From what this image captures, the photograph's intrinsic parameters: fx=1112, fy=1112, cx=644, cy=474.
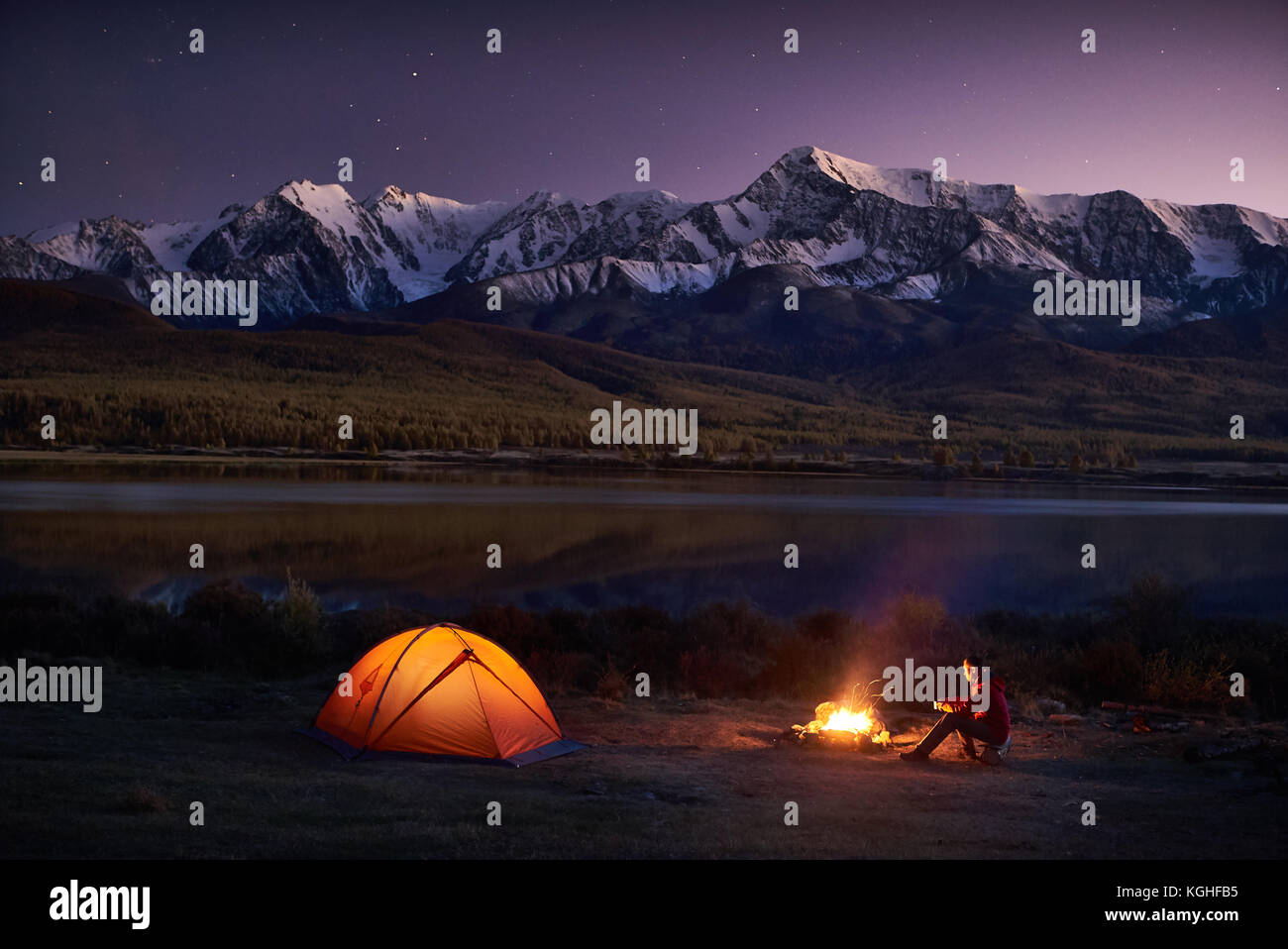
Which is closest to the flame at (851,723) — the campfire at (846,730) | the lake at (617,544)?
the campfire at (846,730)

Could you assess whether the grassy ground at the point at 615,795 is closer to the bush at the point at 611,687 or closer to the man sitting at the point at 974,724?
the man sitting at the point at 974,724

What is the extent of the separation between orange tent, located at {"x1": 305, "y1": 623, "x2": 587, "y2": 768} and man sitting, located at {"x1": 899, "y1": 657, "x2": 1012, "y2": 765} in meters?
3.67

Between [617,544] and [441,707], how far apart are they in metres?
27.7

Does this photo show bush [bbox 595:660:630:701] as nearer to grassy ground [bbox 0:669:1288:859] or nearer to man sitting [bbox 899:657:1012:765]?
grassy ground [bbox 0:669:1288:859]

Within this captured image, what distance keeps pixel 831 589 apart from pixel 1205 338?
19003cm

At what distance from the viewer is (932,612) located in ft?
68.4

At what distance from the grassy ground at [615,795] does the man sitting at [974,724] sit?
223 mm

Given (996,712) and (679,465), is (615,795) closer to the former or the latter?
(996,712)

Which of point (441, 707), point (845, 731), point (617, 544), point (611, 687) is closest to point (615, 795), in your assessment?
point (441, 707)

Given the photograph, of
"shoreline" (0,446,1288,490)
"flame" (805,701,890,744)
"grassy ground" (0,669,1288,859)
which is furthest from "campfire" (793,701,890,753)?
"shoreline" (0,446,1288,490)

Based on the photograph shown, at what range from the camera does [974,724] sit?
1115 centimetres

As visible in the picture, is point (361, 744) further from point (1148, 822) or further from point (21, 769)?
point (1148, 822)

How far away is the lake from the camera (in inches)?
1148
